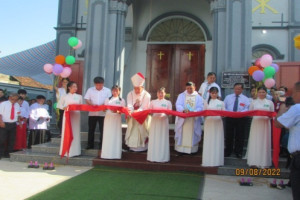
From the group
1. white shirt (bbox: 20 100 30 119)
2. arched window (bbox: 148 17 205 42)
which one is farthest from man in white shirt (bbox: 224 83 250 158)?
white shirt (bbox: 20 100 30 119)

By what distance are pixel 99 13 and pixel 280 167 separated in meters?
6.53

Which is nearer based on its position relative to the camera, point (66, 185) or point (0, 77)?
point (66, 185)

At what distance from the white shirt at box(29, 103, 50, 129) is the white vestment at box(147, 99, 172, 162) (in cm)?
375

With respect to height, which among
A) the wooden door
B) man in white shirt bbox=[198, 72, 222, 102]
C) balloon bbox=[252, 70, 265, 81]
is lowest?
man in white shirt bbox=[198, 72, 222, 102]

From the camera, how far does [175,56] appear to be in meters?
11.2

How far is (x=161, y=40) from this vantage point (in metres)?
11.4

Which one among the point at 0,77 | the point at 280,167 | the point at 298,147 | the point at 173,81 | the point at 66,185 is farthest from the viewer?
the point at 0,77

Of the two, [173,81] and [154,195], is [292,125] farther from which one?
[173,81]

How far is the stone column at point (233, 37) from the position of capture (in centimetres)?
838

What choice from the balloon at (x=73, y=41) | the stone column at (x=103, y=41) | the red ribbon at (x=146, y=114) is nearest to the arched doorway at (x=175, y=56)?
the stone column at (x=103, y=41)

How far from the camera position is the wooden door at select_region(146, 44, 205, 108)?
1109 centimetres

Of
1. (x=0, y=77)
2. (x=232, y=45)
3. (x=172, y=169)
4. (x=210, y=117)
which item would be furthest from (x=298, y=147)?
(x=0, y=77)

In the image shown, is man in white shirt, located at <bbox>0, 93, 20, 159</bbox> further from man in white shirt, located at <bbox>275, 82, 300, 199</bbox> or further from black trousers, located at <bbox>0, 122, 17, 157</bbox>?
man in white shirt, located at <bbox>275, 82, 300, 199</bbox>

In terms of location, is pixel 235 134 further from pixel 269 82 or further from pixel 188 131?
pixel 269 82
